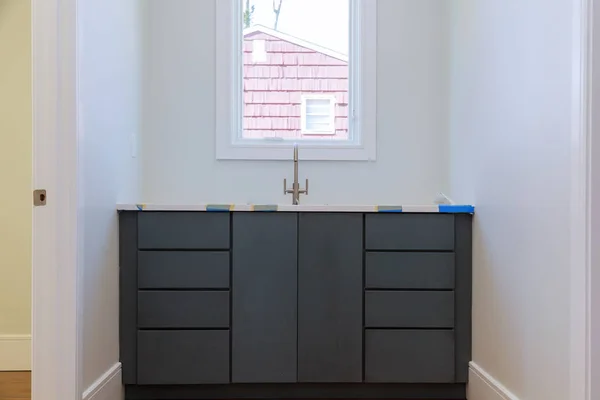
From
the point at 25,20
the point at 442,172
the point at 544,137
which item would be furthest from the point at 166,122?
the point at 544,137

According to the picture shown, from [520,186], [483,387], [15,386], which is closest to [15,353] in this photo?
[15,386]

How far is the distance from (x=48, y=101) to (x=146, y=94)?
1163 millimetres

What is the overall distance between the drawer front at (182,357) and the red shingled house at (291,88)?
1304mm

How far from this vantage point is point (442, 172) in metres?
3.12

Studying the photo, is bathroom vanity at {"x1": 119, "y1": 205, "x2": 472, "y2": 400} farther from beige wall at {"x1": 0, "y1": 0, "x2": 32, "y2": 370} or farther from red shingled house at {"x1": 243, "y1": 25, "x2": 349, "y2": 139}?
red shingled house at {"x1": 243, "y1": 25, "x2": 349, "y2": 139}

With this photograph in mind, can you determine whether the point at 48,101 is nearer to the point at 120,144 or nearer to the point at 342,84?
the point at 120,144

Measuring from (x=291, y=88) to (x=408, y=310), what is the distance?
153cm

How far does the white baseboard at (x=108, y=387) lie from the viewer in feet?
6.94

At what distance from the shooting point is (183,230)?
2.43m

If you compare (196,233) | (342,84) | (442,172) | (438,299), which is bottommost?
(438,299)

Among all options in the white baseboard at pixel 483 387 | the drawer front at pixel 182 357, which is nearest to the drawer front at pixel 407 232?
the white baseboard at pixel 483 387

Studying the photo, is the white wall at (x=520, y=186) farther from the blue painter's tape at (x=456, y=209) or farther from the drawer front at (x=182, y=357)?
the drawer front at (x=182, y=357)

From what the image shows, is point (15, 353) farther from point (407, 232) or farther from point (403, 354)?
point (407, 232)

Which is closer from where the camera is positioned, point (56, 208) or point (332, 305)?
point (56, 208)
